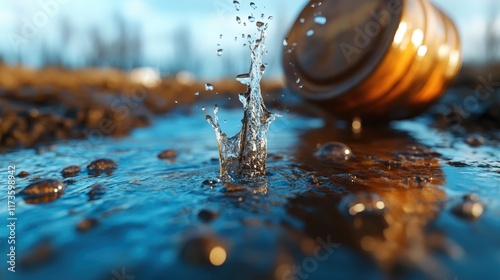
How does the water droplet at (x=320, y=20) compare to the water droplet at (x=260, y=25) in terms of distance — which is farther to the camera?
the water droplet at (x=320, y=20)

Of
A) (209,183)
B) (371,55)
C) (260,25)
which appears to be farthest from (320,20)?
(209,183)

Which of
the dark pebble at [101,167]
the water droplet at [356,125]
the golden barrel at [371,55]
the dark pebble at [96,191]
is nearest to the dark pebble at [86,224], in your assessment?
the dark pebble at [96,191]

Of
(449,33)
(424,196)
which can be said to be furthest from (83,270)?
(449,33)

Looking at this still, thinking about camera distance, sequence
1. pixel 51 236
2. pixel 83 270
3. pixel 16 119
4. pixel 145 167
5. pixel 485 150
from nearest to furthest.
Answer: pixel 83 270 < pixel 51 236 < pixel 145 167 < pixel 485 150 < pixel 16 119

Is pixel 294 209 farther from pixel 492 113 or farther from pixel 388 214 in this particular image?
pixel 492 113

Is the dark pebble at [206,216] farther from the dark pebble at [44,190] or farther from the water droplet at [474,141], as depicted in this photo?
the water droplet at [474,141]

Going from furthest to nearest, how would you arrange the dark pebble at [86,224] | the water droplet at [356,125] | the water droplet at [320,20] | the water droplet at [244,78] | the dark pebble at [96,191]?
1. the water droplet at [356,125]
2. the water droplet at [320,20]
3. the water droplet at [244,78]
4. the dark pebble at [96,191]
5. the dark pebble at [86,224]

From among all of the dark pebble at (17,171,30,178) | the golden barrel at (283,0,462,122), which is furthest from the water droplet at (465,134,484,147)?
the dark pebble at (17,171,30,178)
